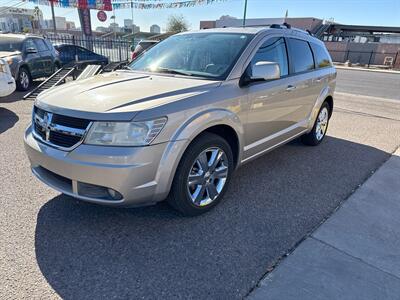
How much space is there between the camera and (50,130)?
8.82ft

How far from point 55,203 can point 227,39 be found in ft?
8.54

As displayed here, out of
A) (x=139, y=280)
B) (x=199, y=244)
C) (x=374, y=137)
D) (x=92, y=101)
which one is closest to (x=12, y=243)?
(x=139, y=280)

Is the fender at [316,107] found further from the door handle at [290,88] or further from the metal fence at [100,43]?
the metal fence at [100,43]

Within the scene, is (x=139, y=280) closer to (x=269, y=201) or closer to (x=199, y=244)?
(x=199, y=244)

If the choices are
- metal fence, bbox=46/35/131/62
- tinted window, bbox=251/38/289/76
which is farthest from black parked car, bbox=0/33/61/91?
tinted window, bbox=251/38/289/76

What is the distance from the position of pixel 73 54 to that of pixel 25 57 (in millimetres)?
5150

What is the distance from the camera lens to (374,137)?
6180 mm

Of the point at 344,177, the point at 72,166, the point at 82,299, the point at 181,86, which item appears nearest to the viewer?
the point at 82,299

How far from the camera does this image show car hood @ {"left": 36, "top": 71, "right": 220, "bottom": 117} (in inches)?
101

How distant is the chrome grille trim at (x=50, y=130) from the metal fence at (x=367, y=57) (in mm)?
39965

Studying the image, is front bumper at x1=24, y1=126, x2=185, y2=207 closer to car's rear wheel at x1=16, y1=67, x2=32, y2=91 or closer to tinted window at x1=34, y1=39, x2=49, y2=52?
car's rear wheel at x1=16, y1=67, x2=32, y2=91

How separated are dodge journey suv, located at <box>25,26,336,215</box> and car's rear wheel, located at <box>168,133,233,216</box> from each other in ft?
0.03

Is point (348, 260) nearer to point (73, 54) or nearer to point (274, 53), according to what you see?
point (274, 53)

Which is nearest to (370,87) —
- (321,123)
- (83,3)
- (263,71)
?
(321,123)
